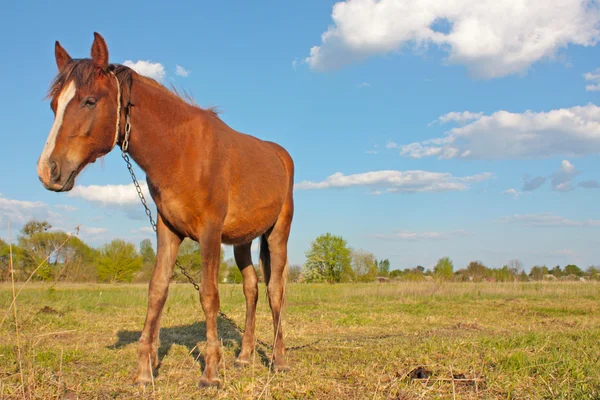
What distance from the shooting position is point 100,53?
415 centimetres

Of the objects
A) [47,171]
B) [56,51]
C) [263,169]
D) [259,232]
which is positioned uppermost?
[56,51]

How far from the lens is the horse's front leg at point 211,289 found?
4430 mm

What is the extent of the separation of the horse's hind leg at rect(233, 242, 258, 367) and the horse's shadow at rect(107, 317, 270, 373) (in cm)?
29

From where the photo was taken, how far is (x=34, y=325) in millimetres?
8969

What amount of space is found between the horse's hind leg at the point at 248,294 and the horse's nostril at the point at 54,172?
3.08 metres

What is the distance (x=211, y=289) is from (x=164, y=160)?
1.35 m

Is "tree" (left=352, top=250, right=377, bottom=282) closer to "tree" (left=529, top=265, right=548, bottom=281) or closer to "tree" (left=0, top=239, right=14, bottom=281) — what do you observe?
"tree" (left=529, top=265, right=548, bottom=281)

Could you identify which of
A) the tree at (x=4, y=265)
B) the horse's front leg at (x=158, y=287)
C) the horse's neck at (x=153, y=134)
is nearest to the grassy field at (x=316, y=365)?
the horse's front leg at (x=158, y=287)

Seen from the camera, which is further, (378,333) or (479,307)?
(479,307)

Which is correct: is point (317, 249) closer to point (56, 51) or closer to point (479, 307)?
point (479, 307)

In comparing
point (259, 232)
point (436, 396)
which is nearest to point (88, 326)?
point (259, 232)

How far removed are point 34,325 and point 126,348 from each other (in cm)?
364

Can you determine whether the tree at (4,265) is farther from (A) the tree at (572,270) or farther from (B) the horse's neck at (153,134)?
(A) the tree at (572,270)

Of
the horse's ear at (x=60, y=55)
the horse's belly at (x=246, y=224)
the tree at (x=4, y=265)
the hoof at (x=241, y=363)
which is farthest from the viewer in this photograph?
the tree at (x=4, y=265)
